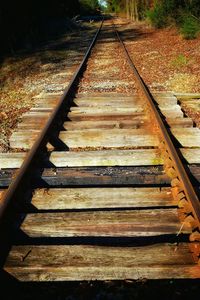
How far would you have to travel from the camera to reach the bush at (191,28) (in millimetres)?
15393

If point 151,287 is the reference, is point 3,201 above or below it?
above

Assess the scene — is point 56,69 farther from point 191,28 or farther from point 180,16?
point 180,16

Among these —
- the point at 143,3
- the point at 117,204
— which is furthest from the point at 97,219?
the point at 143,3

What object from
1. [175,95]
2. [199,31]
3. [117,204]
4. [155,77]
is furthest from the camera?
[199,31]

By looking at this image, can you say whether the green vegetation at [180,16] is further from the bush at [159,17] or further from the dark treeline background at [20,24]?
the dark treeline background at [20,24]

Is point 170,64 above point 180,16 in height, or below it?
below

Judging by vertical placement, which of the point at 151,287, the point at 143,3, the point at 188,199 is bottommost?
the point at 151,287

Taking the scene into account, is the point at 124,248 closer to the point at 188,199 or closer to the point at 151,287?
the point at 151,287

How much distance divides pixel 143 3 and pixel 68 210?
3341 cm

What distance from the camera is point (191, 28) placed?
1559 cm

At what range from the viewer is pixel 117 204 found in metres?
3.32

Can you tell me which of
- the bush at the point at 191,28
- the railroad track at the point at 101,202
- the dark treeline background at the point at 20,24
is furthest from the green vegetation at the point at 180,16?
the railroad track at the point at 101,202

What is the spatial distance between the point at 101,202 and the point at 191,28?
46.2 feet

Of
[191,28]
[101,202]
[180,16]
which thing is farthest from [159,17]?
[101,202]
